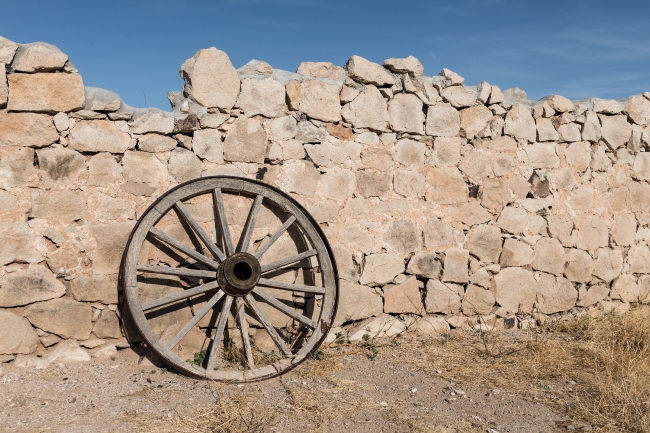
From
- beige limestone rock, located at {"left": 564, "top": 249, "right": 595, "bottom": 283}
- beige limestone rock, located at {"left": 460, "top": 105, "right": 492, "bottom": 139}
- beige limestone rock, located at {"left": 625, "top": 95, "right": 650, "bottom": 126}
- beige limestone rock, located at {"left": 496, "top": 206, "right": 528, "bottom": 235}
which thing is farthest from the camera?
beige limestone rock, located at {"left": 625, "top": 95, "right": 650, "bottom": 126}

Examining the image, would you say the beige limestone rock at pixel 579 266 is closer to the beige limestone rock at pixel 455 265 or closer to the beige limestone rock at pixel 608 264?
the beige limestone rock at pixel 608 264

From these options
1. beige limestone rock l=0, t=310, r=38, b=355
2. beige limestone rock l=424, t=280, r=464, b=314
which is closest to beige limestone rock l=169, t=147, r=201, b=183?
beige limestone rock l=0, t=310, r=38, b=355

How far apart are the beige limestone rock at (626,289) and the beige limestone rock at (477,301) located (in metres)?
1.32

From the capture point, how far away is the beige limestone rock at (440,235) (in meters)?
4.65

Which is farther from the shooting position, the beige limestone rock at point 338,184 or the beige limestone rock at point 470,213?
the beige limestone rock at point 470,213

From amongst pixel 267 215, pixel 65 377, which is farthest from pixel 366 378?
pixel 65 377

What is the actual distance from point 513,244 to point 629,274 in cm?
137

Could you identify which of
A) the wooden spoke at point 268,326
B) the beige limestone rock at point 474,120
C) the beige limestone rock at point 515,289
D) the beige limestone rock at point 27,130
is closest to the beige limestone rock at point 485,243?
the beige limestone rock at point 515,289

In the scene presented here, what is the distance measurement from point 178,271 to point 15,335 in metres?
1.02

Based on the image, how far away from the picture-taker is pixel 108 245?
12.5 ft

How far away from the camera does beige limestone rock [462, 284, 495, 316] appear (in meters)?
4.80

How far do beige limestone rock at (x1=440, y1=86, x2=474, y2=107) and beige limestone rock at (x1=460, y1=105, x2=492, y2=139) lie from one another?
56 millimetres

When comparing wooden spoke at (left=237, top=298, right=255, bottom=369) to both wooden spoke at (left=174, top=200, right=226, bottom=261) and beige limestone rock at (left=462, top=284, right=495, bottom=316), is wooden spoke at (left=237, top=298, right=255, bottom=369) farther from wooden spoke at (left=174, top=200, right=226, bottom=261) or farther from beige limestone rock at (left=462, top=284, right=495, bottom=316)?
beige limestone rock at (left=462, top=284, right=495, bottom=316)

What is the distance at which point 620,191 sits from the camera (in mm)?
5402
